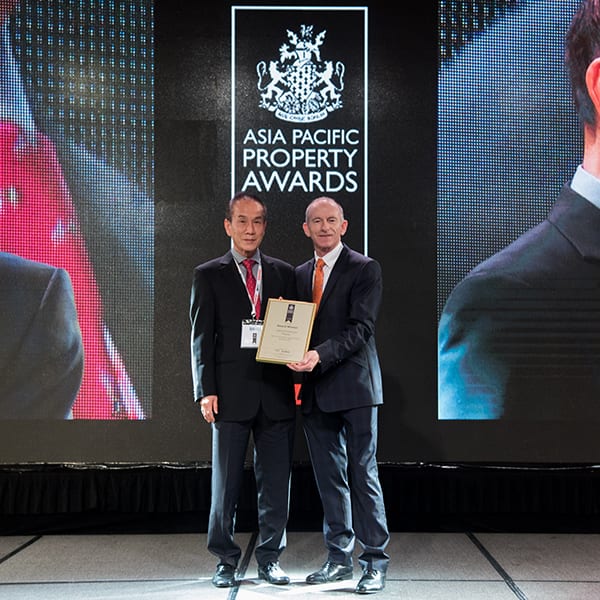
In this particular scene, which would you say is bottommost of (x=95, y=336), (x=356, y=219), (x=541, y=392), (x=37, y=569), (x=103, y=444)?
(x=37, y=569)

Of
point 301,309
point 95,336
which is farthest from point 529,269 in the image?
Answer: point 95,336

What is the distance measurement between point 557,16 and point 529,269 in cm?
137

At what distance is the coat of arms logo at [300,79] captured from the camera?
4.31m

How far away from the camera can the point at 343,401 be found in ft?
10.7

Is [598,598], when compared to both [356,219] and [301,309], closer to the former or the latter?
[301,309]

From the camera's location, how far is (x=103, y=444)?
425cm

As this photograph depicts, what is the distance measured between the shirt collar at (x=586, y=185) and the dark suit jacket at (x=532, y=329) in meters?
0.03

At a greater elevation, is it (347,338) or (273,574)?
(347,338)

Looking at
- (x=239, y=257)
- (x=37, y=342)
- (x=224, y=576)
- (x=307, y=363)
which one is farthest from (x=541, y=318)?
(x=37, y=342)

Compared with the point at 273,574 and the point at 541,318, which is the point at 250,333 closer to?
the point at 273,574

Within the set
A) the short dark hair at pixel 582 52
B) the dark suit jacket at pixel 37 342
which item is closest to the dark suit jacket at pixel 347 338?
the dark suit jacket at pixel 37 342

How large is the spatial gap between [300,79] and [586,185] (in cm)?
161

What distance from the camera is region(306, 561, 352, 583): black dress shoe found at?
329 cm

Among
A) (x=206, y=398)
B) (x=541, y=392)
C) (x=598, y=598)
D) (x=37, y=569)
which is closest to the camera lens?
(x=598, y=598)
